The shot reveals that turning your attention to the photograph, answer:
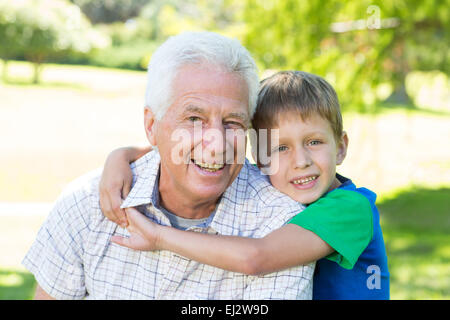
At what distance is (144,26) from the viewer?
39.5 metres

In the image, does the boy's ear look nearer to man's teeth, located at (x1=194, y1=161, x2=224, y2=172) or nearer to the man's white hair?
the man's white hair

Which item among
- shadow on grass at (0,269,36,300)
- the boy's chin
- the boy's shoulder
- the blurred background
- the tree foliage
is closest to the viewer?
the boy's shoulder

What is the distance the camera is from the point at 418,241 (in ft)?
30.2

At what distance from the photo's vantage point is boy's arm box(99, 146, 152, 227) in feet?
7.61

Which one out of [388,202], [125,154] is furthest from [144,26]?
[125,154]

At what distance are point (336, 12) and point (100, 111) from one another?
1809cm

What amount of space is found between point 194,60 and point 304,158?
62 centimetres

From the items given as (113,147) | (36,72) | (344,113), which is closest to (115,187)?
(344,113)

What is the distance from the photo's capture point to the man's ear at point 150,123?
7.84 feet

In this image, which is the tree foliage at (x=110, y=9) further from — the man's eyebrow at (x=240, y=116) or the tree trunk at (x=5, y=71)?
the man's eyebrow at (x=240, y=116)

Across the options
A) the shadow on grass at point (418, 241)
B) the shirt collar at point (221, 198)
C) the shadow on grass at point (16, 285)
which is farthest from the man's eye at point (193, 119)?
the shadow on grass at point (418, 241)

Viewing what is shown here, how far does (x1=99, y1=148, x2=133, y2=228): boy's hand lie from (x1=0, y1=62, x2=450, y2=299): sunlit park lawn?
180 inches

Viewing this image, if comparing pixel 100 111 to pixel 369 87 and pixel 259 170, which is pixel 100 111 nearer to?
pixel 369 87

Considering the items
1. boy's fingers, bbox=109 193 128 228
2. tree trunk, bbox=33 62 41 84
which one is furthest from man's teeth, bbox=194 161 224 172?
tree trunk, bbox=33 62 41 84
